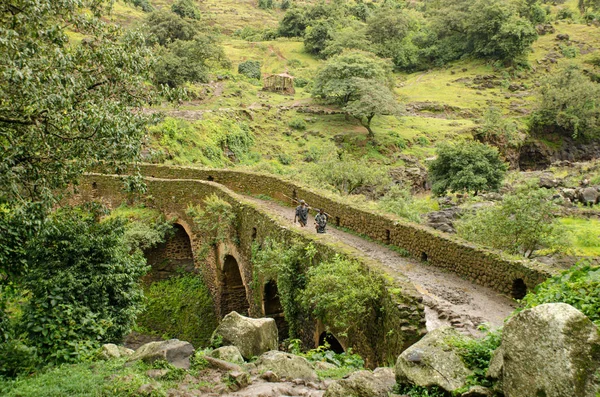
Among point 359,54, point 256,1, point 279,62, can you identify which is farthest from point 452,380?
point 256,1

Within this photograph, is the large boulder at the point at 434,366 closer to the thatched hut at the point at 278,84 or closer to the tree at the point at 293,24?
the thatched hut at the point at 278,84

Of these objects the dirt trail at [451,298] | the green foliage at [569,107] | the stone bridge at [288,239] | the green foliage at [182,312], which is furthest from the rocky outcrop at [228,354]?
the green foliage at [569,107]

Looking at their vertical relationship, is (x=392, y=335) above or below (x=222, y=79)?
below

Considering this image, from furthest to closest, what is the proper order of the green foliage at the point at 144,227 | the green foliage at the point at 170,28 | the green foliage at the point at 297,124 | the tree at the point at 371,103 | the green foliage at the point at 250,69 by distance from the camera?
1. the green foliage at the point at 250,69
2. the green foliage at the point at 170,28
3. the green foliage at the point at 297,124
4. the tree at the point at 371,103
5. the green foliage at the point at 144,227

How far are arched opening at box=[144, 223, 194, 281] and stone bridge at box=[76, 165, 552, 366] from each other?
44 mm

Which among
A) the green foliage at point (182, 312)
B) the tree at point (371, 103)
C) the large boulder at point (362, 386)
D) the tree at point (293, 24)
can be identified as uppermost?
the tree at point (293, 24)

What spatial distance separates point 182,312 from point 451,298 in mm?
12603

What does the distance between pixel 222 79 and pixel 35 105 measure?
4486 cm

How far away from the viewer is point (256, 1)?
10675cm

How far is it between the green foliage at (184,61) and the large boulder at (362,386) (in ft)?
112

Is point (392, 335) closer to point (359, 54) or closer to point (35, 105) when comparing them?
point (35, 105)

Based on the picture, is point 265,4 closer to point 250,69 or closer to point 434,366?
point 250,69

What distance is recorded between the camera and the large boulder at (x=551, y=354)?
4426 millimetres

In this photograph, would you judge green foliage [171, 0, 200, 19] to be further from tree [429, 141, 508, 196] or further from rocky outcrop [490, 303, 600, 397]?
rocky outcrop [490, 303, 600, 397]
